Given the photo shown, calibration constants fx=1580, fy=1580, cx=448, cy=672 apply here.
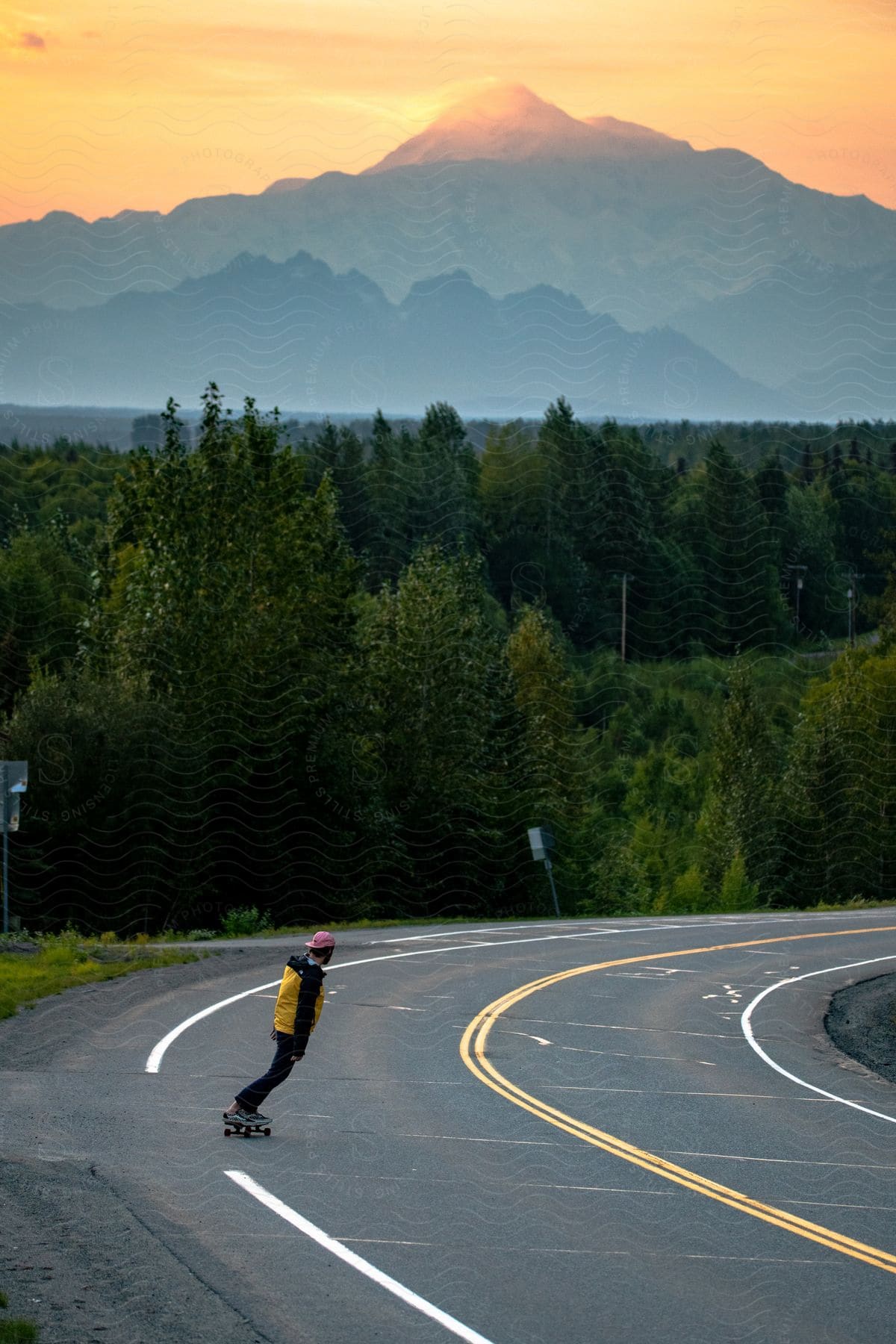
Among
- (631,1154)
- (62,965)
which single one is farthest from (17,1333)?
(62,965)

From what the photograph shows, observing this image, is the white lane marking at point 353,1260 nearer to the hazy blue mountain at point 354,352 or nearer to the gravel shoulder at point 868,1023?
the gravel shoulder at point 868,1023

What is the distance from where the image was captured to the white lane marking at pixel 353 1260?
7.81 m

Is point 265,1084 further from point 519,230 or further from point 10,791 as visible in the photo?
point 519,230

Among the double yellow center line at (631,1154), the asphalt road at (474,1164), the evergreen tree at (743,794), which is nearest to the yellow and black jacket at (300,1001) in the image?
the asphalt road at (474,1164)

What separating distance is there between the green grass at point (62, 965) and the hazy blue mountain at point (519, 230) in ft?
225

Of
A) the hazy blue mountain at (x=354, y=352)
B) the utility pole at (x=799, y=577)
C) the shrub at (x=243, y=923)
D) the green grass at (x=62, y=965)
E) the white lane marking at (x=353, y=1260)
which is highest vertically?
the hazy blue mountain at (x=354, y=352)

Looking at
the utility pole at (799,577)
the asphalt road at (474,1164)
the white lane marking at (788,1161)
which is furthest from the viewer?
the utility pole at (799,577)

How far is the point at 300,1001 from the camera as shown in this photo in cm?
1201

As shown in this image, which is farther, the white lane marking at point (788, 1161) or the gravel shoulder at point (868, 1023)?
the gravel shoulder at point (868, 1023)

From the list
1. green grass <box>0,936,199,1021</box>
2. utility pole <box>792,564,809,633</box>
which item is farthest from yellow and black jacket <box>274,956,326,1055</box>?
utility pole <box>792,564,809,633</box>

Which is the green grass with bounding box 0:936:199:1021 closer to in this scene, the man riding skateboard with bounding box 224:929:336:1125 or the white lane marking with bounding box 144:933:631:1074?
the white lane marking with bounding box 144:933:631:1074

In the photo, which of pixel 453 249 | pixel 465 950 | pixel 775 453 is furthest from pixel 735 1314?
pixel 453 249

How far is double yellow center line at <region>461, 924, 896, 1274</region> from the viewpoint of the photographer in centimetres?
962

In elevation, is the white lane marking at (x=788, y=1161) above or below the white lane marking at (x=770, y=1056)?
above
